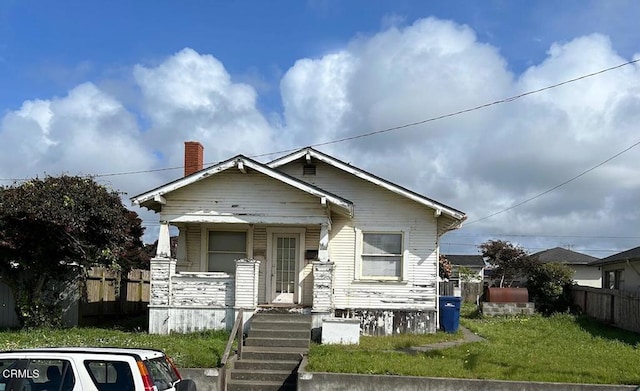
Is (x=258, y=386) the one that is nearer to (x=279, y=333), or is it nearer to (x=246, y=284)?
(x=279, y=333)

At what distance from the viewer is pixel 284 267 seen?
65.0ft

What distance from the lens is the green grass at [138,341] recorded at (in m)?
14.2

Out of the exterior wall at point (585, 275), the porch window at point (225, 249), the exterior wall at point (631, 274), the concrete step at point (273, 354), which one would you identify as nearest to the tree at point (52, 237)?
the porch window at point (225, 249)

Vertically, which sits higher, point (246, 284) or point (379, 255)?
point (379, 255)


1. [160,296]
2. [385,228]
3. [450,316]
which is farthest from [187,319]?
[450,316]

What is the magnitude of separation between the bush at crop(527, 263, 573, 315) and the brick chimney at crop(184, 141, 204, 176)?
15.8m

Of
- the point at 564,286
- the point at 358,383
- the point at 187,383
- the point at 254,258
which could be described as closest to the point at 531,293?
the point at 564,286

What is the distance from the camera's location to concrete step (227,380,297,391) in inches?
551

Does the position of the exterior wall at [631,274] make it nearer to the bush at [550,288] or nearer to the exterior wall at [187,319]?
the bush at [550,288]

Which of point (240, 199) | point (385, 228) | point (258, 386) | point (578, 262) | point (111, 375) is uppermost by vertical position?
point (240, 199)

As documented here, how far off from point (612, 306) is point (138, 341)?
1610 centimetres

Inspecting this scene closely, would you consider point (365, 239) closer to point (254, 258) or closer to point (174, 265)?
point (254, 258)

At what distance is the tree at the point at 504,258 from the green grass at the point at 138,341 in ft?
106

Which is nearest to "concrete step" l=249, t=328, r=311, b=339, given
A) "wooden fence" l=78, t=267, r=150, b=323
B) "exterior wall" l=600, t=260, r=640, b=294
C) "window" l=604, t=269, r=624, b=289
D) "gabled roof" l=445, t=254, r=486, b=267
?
"wooden fence" l=78, t=267, r=150, b=323
